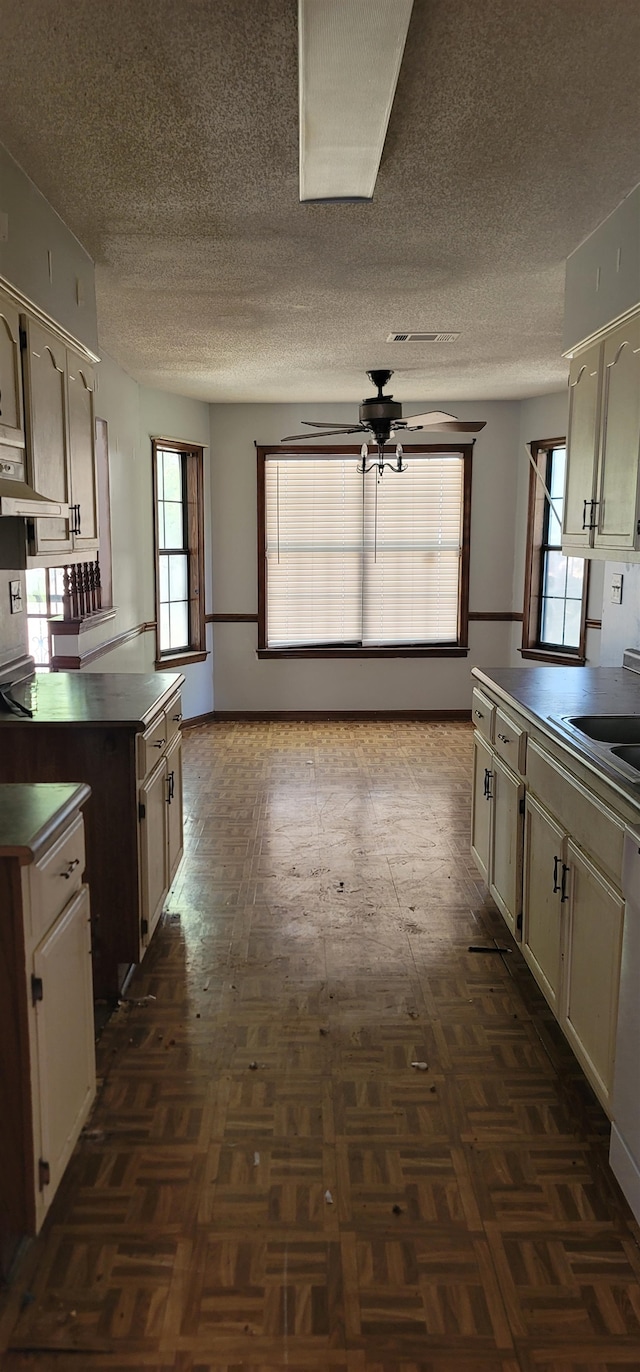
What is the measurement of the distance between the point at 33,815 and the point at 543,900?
166 cm

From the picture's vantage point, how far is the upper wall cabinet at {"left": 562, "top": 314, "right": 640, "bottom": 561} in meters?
2.96

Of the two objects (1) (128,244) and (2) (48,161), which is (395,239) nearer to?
(1) (128,244)

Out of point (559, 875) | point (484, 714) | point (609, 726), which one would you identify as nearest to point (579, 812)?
point (559, 875)

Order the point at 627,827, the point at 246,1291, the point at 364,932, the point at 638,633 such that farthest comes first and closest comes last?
the point at 638,633 < the point at 364,932 < the point at 627,827 < the point at 246,1291

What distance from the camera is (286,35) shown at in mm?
1958

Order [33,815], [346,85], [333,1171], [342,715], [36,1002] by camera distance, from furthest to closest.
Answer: [342,715] → [333,1171] → [346,85] → [33,815] → [36,1002]

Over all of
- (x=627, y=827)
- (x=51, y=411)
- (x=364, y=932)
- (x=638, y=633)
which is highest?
(x=51, y=411)

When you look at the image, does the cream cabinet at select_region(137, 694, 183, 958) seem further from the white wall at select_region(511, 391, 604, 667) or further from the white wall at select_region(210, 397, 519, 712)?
the white wall at select_region(210, 397, 519, 712)

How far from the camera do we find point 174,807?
3771mm

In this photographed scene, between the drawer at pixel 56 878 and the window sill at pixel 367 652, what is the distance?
5.50 metres

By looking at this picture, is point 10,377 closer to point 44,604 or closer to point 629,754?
point 629,754

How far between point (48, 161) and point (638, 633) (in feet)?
10.0

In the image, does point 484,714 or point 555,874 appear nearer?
point 555,874

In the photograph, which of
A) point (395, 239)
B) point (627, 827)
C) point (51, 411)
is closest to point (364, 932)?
point (627, 827)
